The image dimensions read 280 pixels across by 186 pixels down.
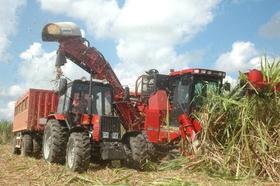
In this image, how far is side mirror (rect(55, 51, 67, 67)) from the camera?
1340 cm

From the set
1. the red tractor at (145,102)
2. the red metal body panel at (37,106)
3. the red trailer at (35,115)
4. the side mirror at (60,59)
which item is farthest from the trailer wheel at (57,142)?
the red metal body panel at (37,106)

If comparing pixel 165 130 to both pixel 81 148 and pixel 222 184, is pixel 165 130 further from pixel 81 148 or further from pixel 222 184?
pixel 222 184

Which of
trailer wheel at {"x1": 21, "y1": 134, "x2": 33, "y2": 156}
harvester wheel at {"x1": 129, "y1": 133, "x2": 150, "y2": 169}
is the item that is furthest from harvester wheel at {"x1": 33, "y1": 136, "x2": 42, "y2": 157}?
harvester wheel at {"x1": 129, "y1": 133, "x2": 150, "y2": 169}

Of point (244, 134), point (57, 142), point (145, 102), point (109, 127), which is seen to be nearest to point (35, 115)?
point (145, 102)

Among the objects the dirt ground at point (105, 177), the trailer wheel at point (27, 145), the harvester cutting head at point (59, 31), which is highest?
the harvester cutting head at point (59, 31)

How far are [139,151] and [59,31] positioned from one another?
4903 millimetres

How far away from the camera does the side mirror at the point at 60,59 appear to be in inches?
527

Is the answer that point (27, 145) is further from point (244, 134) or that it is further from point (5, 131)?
point (5, 131)

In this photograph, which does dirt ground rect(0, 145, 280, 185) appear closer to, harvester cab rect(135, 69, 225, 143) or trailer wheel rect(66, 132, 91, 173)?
trailer wheel rect(66, 132, 91, 173)

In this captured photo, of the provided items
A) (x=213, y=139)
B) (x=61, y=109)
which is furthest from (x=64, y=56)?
(x=213, y=139)

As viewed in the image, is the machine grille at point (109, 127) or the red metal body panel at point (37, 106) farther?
the red metal body panel at point (37, 106)

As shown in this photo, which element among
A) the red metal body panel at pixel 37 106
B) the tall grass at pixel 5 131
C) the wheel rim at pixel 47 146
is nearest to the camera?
the wheel rim at pixel 47 146

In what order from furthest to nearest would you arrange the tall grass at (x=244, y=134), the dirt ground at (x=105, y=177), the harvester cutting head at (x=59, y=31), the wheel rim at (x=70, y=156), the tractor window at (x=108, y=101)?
the harvester cutting head at (x=59, y=31) < the tractor window at (x=108, y=101) < the wheel rim at (x=70, y=156) < the tall grass at (x=244, y=134) < the dirt ground at (x=105, y=177)

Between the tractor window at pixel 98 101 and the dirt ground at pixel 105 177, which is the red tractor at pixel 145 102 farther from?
the dirt ground at pixel 105 177
